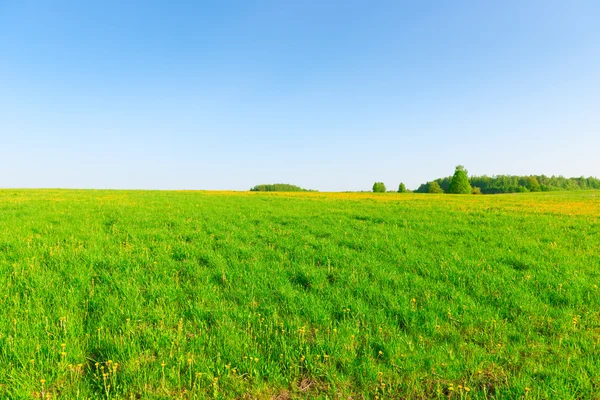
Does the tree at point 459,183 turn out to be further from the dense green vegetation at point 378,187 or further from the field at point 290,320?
the field at point 290,320

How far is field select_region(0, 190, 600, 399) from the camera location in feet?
12.5

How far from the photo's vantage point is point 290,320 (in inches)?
206

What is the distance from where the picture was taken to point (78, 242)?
9367mm

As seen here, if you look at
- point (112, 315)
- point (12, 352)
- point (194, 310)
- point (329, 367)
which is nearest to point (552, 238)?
point (329, 367)

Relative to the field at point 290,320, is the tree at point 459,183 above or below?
above

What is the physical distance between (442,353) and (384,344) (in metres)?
0.83

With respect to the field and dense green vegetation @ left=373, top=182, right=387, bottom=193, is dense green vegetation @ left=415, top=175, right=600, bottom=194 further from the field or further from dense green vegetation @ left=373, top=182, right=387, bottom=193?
the field

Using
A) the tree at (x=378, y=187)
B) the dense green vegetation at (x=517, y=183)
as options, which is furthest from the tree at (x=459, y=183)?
the dense green vegetation at (x=517, y=183)

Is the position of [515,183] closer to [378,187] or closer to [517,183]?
[517,183]

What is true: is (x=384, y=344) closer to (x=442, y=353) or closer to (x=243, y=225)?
(x=442, y=353)

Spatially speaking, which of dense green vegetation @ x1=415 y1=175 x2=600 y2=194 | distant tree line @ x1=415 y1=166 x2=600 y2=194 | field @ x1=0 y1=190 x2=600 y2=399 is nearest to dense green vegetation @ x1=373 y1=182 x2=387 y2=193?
distant tree line @ x1=415 y1=166 x2=600 y2=194

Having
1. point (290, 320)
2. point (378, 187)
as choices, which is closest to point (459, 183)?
point (378, 187)

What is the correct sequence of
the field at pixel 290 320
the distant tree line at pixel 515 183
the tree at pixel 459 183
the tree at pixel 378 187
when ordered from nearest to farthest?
the field at pixel 290 320
the tree at pixel 459 183
the tree at pixel 378 187
the distant tree line at pixel 515 183

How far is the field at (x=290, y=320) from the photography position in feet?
12.5
